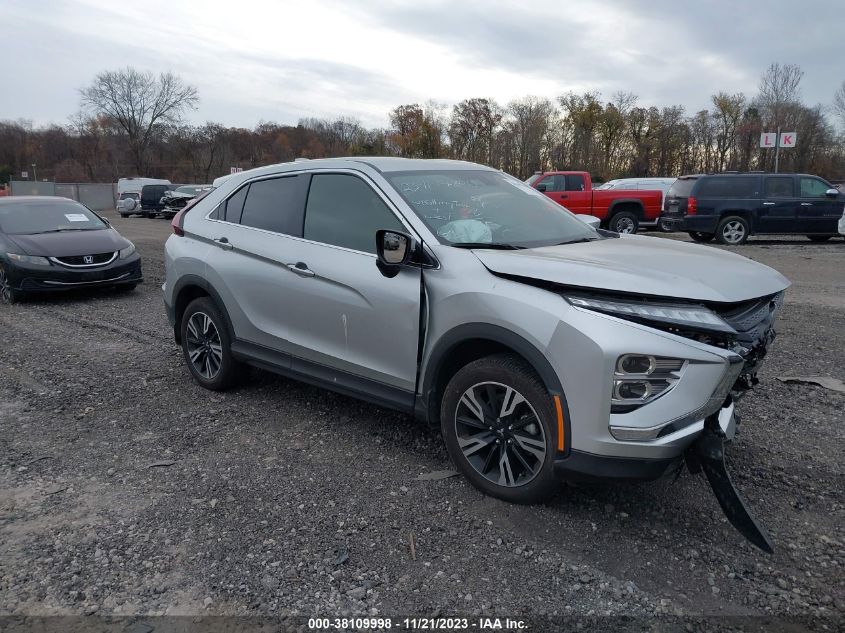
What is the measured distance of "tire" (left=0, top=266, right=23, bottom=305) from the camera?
9.27 meters

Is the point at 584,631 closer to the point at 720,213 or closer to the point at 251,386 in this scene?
the point at 251,386

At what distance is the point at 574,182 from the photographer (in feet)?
Answer: 64.2

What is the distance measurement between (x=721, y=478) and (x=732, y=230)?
14842 mm

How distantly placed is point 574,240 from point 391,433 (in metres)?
1.74

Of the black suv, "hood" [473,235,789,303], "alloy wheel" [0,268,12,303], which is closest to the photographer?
"hood" [473,235,789,303]

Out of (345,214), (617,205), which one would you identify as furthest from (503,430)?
(617,205)

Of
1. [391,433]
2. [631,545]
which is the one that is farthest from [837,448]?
[391,433]

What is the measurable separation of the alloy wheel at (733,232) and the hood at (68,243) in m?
13.4

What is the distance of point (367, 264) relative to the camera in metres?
3.90

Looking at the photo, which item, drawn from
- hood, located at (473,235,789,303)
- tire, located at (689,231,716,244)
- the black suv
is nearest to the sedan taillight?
the black suv

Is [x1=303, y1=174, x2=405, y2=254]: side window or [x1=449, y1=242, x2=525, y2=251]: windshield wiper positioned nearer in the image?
[x1=449, y1=242, x2=525, y2=251]: windshield wiper

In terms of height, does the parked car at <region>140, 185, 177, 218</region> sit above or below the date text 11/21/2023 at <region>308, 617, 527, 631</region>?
above

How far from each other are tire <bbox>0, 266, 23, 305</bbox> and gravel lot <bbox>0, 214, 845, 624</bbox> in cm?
480

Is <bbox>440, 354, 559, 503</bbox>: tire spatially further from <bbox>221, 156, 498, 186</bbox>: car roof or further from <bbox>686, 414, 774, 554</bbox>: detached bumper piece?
<bbox>221, 156, 498, 186</bbox>: car roof
